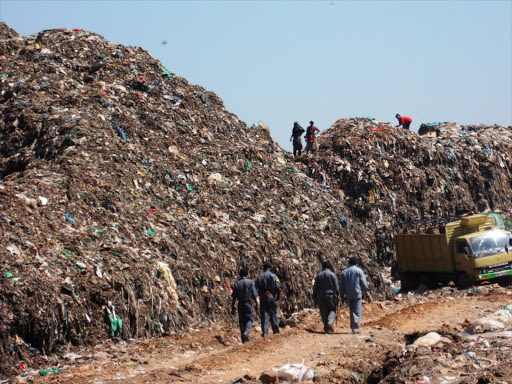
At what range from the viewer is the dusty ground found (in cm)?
1116

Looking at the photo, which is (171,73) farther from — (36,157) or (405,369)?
(405,369)

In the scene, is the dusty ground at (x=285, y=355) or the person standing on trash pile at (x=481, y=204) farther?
the person standing on trash pile at (x=481, y=204)

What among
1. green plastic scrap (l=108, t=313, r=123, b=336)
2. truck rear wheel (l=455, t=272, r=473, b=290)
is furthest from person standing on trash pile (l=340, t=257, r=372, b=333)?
truck rear wheel (l=455, t=272, r=473, b=290)

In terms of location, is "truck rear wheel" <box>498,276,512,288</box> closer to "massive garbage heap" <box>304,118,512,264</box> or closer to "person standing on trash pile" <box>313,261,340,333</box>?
"massive garbage heap" <box>304,118,512,264</box>

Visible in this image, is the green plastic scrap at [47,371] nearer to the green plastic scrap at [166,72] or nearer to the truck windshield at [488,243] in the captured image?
the truck windshield at [488,243]

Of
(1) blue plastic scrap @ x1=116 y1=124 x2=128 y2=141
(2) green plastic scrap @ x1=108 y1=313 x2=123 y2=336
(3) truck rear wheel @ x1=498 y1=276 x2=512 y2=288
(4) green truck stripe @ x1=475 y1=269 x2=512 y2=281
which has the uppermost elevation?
(1) blue plastic scrap @ x1=116 y1=124 x2=128 y2=141

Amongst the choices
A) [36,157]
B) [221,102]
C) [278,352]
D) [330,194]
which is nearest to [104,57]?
[221,102]

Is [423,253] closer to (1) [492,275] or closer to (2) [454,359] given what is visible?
(1) [492,275]

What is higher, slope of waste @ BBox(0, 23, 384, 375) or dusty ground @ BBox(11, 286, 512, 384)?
slope of waste @ BBox(0, 23, 384, 375)

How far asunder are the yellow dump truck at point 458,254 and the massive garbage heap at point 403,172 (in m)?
2.30

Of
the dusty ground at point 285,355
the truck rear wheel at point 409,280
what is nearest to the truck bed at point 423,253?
the truck rear wheel at point 409,280

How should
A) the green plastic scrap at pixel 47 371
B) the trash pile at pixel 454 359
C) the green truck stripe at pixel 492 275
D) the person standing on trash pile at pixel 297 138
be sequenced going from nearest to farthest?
the trash pile at pixel 454 359 < the green plastic scrap at pixel 47 371 < the green truck stripe at pixel 492 275 < the person standing on trash pile at pixel 297 138

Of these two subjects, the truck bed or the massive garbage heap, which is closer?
the truck bed

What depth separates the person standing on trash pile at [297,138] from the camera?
96.4ft
